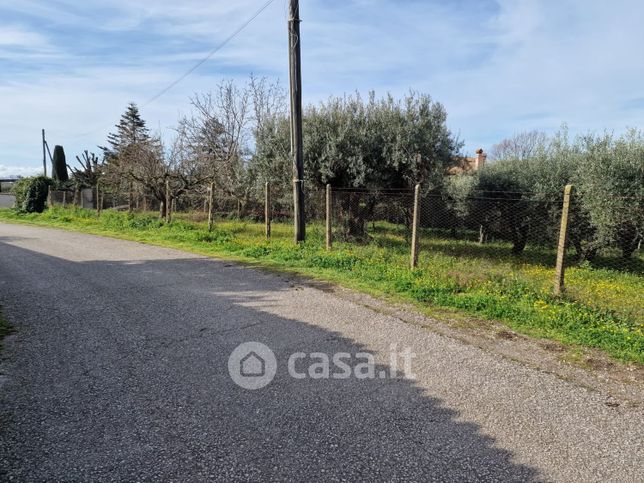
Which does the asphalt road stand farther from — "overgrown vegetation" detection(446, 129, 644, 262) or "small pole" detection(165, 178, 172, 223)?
"small pole" detection(165, 178, 172, 223)

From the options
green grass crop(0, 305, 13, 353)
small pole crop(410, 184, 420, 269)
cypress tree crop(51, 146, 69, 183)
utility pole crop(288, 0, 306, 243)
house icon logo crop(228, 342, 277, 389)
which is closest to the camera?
house icon logo crop(228, 342, 277, 389)

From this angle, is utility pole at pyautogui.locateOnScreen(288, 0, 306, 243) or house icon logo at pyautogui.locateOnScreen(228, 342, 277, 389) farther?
utility pole at pyautogui.locateOnScreen(288, 0, 306, 243)

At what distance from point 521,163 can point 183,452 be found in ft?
56.7

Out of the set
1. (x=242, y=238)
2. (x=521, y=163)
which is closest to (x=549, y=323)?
(x=242, y=238)

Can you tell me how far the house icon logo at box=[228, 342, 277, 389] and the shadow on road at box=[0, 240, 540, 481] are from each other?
94 mm

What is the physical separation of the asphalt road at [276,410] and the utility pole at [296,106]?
5895 mm

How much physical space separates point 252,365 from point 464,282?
14.0 feet

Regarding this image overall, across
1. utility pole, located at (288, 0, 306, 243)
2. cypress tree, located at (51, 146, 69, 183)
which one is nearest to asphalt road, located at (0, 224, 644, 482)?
utility pole, located at (288, 0, 306, 243)

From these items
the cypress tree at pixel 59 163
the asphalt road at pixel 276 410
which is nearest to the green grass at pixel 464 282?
the asphalt road at pixel 276 410

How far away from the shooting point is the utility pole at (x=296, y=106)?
1091 cm

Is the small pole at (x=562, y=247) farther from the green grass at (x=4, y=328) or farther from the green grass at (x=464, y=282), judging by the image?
the green grass at (x=4, y=328)

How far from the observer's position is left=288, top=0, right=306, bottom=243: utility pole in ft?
35.8

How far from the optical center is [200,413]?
3.22m

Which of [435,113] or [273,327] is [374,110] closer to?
[435,113]
